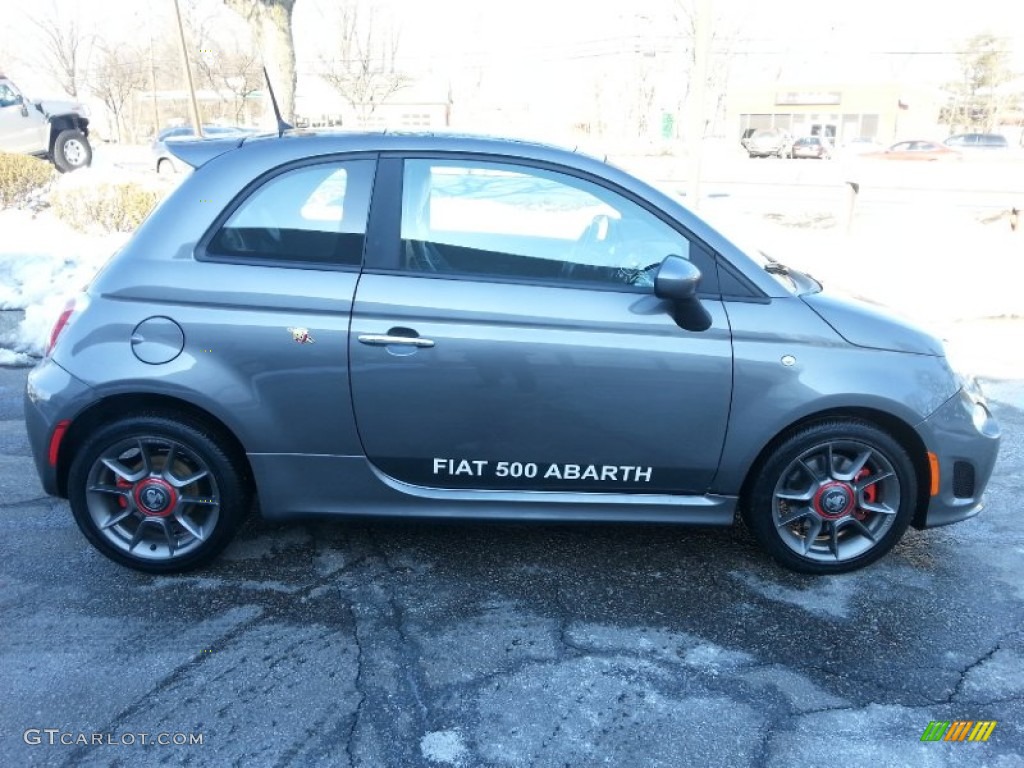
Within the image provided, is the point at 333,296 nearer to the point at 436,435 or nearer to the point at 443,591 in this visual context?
the point at 436,435

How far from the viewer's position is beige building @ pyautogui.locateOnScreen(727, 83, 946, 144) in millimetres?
58062

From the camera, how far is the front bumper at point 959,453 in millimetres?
3111

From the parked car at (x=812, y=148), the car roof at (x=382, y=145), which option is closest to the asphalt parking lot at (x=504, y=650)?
the car roof at (x=382, y=145)

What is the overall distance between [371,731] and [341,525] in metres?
1.41

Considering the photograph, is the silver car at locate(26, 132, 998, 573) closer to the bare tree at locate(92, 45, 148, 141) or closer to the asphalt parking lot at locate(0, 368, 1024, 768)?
the asphalt parking lot at locate(0, 368, 1024, 768)

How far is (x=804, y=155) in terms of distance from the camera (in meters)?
39.0

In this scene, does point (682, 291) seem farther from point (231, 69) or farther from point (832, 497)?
point (231, 69)

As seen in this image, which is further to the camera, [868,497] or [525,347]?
[868,497]

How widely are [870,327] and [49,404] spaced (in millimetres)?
3185

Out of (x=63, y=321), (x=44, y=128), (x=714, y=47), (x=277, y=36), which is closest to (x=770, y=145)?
(x=714, y=47)

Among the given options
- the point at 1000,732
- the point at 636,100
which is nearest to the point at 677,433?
the point at 1000,732

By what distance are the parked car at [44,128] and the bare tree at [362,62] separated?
8360mm

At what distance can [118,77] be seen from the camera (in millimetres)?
49125

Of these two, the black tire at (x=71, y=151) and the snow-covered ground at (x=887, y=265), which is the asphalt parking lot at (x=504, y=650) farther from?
the black tire at (x=71, y=151)
